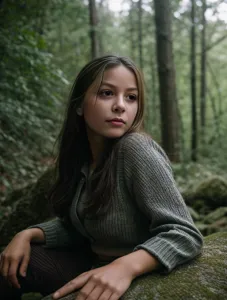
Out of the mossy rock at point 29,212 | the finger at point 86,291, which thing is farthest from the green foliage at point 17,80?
the finger at point 86,291

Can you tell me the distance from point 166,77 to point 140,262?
517cm

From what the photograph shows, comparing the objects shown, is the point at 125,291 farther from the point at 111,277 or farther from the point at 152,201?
the point at 152,201

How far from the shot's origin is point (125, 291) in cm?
141

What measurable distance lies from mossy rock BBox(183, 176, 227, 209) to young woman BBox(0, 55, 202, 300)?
302cm

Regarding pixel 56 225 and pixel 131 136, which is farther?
pixel 56 225

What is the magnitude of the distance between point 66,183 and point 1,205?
2.89 m

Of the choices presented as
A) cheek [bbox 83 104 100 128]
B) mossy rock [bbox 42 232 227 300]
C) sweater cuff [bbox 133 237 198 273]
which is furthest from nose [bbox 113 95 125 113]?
mossy rock [bbox 42 232 227 300]

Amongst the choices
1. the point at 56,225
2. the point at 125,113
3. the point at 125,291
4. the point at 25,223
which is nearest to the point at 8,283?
the point at 56,225

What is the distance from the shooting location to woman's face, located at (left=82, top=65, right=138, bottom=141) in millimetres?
1853

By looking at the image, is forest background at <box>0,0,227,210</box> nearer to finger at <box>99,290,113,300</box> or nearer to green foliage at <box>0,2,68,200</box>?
green foliage at <box>0,2,68,200</box>

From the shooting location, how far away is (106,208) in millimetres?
1728

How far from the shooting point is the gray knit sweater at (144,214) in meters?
1.50

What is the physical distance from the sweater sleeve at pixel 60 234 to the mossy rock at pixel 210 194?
3016 mm

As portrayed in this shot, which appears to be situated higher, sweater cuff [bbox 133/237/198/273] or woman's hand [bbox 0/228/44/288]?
sweater cuff [bbox 133/237/198/273]
